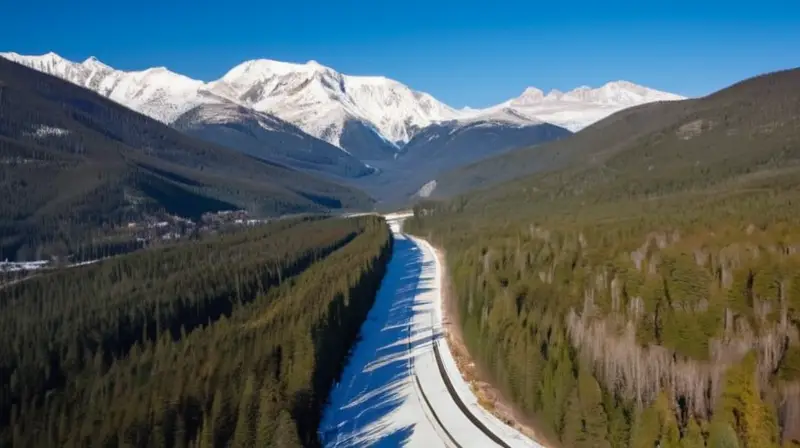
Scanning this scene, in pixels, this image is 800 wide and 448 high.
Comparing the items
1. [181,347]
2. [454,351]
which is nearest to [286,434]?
[181,347]

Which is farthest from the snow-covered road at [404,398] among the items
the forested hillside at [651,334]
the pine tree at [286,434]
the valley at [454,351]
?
the pine tree at [286,434]

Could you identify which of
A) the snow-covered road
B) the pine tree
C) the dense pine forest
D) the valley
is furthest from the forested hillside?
the pine tree

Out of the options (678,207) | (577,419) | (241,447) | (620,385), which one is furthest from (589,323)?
(678,207)

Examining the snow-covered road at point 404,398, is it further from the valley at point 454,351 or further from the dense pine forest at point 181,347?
the dense pine forest at point 181,347

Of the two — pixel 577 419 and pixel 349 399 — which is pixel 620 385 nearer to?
pixel 577 419

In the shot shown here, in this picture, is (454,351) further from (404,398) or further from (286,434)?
(286,434)

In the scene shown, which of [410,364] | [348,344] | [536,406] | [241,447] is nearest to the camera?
[241,447]

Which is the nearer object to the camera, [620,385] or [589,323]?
[620,385]
